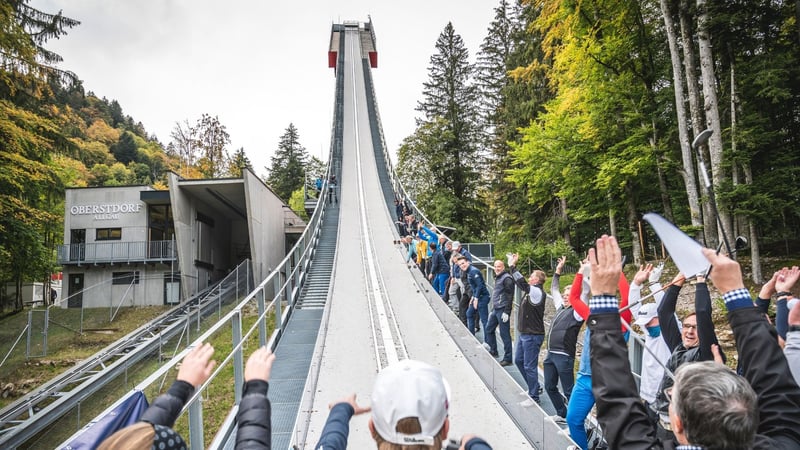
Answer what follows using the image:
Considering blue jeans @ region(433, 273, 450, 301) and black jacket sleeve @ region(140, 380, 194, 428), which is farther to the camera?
blue jeans @ region(433, 273, 450, 301)

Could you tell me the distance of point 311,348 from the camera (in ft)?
24.6

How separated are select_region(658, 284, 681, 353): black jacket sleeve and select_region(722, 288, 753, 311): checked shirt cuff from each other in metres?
1.39

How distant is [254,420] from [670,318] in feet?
10.3

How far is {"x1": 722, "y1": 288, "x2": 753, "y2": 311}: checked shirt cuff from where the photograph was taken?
1.88m

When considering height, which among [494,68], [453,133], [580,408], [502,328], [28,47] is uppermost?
[494,68]

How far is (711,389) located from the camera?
5.19 ft

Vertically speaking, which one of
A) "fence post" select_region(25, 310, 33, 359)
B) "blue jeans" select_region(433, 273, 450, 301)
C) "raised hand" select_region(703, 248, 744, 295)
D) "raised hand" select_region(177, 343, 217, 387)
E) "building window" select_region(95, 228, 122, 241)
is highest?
"building window" select_region(95, 228, 122, 241)

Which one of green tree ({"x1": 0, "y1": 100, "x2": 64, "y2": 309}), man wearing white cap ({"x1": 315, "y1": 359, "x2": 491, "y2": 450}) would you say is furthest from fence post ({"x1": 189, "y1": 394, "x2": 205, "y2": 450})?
green tree ({"x1": 0, "y1": 100, "x2": 64, "y2": 309})

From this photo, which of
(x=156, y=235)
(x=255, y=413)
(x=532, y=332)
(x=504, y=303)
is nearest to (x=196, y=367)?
(x=255, y=413)

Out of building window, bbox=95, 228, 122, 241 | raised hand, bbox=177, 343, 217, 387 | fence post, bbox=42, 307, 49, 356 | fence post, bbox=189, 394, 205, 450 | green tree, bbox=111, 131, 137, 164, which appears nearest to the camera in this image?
raised hand, bbox=177, 343, 217, 387

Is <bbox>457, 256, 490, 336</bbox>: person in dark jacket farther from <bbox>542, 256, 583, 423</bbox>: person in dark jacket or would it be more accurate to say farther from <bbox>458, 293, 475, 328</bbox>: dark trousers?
<bbox>542, 256, 583, 423</bbox>: person in dark jacket

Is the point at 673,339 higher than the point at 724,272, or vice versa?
the point at 724,272

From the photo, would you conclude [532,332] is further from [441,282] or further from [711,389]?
[441,282]

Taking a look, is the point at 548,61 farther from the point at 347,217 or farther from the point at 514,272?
the point at 514,272
